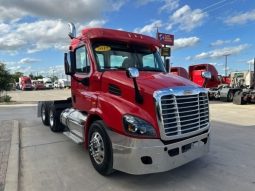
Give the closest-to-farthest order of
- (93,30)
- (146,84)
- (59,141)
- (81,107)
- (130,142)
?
(130,142)
(146,84)
(93,30)
(81,107)
(59,141)

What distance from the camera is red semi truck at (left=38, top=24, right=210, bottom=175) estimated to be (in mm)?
4910

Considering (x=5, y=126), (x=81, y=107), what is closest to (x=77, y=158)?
(x=81, y=107)

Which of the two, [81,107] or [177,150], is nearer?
[177,150]

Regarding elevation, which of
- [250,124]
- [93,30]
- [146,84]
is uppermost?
[93,30]

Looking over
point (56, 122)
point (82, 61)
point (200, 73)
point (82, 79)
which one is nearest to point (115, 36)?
point (82, 61)

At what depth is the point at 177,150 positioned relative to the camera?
511 cm

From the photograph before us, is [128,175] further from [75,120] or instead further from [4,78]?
[4,78]

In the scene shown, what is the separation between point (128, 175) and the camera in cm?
563

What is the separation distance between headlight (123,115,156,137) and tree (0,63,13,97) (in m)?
23.4

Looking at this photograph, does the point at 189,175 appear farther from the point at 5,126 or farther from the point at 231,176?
the point at 5,126

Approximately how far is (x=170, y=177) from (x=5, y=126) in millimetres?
7450

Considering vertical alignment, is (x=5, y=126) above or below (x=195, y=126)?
below

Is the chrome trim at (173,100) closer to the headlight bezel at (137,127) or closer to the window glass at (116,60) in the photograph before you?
the headlight bezel at (137,127)

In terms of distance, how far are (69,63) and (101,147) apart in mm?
2410
